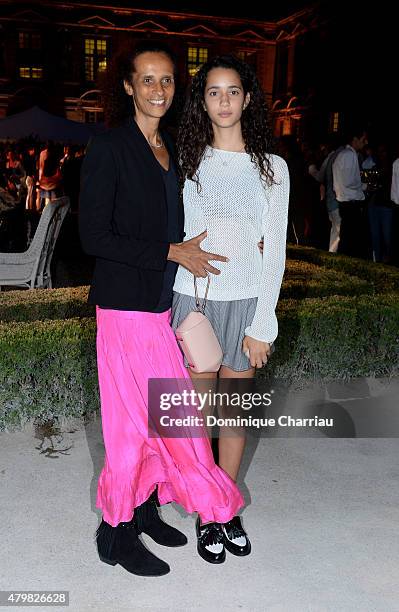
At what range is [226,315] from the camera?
270cm

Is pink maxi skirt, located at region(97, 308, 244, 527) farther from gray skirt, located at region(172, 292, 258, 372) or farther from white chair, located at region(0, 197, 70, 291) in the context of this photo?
white chair, located at region(0, 197, 70, 291)

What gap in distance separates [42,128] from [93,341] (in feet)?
43.8

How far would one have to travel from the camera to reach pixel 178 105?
8.76ft

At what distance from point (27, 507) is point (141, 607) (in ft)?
2.96

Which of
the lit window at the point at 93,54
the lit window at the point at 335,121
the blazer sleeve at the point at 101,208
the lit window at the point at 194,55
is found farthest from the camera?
the lit window at the point at 194,55

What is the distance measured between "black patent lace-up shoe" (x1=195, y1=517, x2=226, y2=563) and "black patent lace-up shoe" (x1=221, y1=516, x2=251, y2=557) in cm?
4

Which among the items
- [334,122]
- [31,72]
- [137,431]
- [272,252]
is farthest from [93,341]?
[31,72]

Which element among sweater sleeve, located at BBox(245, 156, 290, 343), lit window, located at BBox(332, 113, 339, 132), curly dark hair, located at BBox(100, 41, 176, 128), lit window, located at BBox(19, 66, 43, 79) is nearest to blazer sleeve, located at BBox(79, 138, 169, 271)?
curly dark hair, located at BBox(100, 41, 176, 128)

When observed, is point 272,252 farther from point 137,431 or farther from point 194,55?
point 194,55

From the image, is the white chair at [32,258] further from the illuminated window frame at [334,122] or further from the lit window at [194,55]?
the lit window at [194,55]

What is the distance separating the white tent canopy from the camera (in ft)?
53.9

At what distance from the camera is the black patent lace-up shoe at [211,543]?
266cm

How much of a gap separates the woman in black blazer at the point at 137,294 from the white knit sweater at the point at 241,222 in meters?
0.08

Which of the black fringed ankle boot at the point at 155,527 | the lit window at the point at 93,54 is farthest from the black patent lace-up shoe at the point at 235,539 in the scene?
the lit window at the point at 93,54
